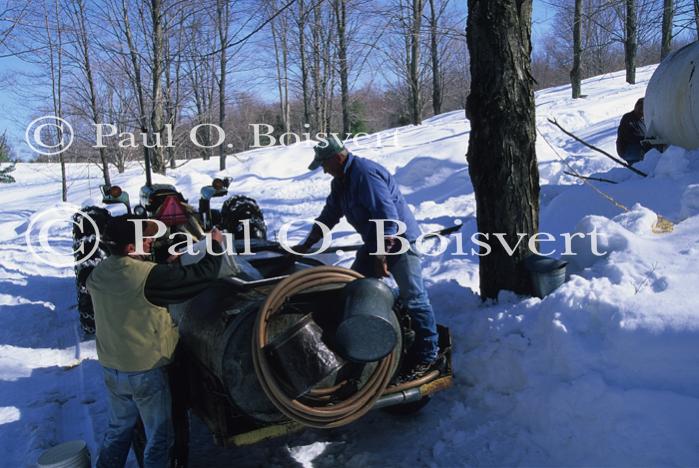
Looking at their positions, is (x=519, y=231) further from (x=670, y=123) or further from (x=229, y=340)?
(x=670, y=123)

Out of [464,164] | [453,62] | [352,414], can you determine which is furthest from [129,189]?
[453,62]

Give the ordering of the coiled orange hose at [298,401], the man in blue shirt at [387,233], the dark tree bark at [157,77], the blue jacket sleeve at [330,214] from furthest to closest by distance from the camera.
Result: the dark tree bark at [157,77] → the blue jacket sleeve at [330,214] → the man in blue shirt at [387,233] → the coiled orange hose at [298,401]

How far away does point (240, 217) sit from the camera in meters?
8.02

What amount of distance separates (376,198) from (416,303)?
0.85 metres

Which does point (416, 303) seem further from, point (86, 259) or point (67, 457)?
point (86, 259)

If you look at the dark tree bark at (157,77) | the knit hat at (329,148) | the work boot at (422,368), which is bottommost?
the work boot at (422,368)

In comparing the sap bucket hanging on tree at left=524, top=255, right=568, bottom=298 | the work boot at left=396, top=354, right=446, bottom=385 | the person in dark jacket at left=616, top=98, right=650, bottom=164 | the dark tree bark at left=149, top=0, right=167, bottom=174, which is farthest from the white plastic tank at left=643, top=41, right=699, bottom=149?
the dark tree bark at left=149, top=0, right=167, bottom=174

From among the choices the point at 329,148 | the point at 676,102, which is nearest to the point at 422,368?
the point at 329,148

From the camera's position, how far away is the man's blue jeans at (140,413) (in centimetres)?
364

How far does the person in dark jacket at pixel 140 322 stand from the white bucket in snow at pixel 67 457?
368 millimetres

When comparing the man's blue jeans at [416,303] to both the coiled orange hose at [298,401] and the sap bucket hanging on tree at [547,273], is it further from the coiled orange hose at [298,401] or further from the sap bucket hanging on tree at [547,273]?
the sap bucket hanging on tree at [547,273]

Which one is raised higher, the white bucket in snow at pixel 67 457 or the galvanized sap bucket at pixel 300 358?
the galvanized sap bucket at pixel 300 358

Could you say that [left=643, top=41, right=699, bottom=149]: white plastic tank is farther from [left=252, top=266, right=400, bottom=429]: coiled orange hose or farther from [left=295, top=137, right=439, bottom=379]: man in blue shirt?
[left=252, top=266, right=400, bottom=429]: coiled orange hose

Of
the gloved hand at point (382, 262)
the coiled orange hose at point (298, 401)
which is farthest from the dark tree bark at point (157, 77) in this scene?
the coiled orange hose at point (298, 401)
